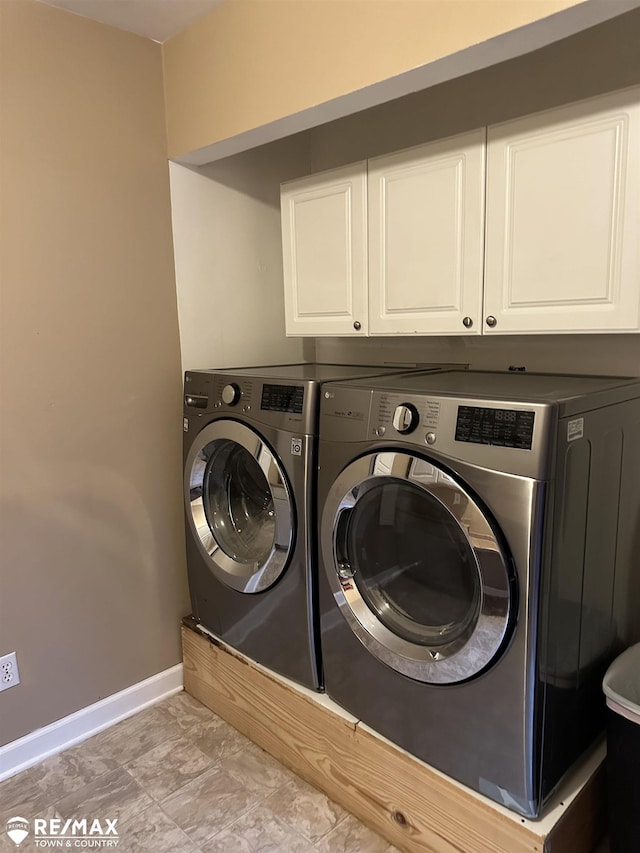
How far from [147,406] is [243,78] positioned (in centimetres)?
112

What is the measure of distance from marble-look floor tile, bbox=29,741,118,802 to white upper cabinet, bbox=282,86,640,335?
1.63m

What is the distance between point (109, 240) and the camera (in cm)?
200

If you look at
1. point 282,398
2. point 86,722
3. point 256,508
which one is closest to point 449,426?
point 282,398

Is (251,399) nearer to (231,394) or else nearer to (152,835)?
(231,394)

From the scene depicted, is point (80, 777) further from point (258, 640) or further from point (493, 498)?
point (493, 498)

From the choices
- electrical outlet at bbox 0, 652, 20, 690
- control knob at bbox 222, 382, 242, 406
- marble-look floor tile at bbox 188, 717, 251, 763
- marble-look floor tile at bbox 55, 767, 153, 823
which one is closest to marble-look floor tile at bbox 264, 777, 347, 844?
marble-look floor tile at bbox 188, 717, 251, 763

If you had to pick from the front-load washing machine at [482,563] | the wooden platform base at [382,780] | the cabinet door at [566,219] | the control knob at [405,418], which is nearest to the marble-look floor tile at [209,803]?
the wooden platform base at [382,780]

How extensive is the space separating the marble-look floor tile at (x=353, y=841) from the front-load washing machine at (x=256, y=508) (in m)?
0.38

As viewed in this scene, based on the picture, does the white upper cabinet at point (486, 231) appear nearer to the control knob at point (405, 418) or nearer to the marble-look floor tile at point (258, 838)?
the control knob at point (405, 418)

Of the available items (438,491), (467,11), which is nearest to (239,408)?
(438,491)

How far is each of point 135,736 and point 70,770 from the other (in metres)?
0.23

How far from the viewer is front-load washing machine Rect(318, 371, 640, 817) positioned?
49.1 inches

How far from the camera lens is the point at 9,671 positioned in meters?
1.89

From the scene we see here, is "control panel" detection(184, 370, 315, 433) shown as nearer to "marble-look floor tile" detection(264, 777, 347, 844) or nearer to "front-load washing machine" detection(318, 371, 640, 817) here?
"front-load washing machine" detection(318, 371, 640, 817)
